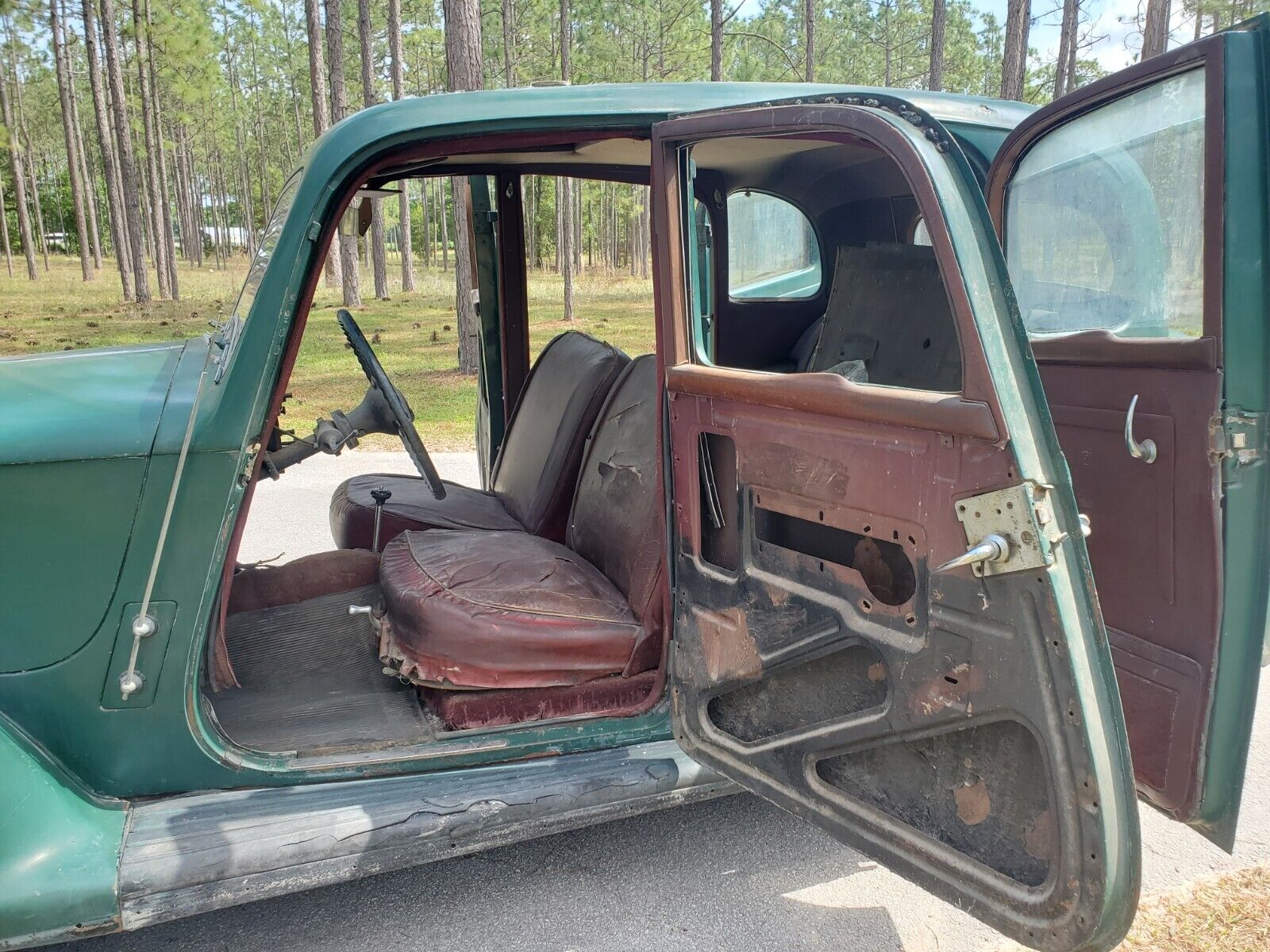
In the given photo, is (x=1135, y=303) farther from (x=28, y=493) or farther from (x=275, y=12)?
(x=275, y=12)

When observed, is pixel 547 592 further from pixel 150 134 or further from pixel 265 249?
pixel 150 134

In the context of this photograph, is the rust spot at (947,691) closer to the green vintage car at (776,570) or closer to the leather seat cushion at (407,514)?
the green vintage car at (776,570)

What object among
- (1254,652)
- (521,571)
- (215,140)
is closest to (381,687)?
(521,571)

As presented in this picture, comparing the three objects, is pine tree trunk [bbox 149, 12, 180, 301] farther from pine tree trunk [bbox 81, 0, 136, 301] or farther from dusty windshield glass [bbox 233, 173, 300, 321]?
dusty windshield glass [bbox 233, 173, 300, 321]

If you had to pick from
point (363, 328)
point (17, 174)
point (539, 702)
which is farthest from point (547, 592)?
point (17, 174)

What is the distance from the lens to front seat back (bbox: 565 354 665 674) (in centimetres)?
260

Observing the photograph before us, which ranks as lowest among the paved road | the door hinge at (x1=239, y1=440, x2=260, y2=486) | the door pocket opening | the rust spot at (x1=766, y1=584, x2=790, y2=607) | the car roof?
the paved road

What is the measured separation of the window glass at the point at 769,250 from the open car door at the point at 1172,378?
1679mm

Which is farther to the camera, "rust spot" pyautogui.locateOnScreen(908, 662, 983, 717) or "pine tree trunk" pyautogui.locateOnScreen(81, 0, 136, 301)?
"pine tree trunk" pyautogui.locateOnScreen(81, 0, 136, 301)

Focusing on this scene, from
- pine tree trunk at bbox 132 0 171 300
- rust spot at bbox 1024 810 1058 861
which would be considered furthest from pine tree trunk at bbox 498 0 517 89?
rust spot at bbox 1024 810 1058 861

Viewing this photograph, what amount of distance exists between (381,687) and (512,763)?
641 millimetres

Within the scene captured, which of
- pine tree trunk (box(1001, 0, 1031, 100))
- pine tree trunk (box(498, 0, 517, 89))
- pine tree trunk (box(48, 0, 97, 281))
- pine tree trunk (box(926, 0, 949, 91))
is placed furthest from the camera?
pine tree trunk (box(48, 0, 97, 281))

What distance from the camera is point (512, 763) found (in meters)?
2.35

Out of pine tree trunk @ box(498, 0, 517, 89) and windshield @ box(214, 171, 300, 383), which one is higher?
pine tree trunk @ box(498, 0, 517, 89)
